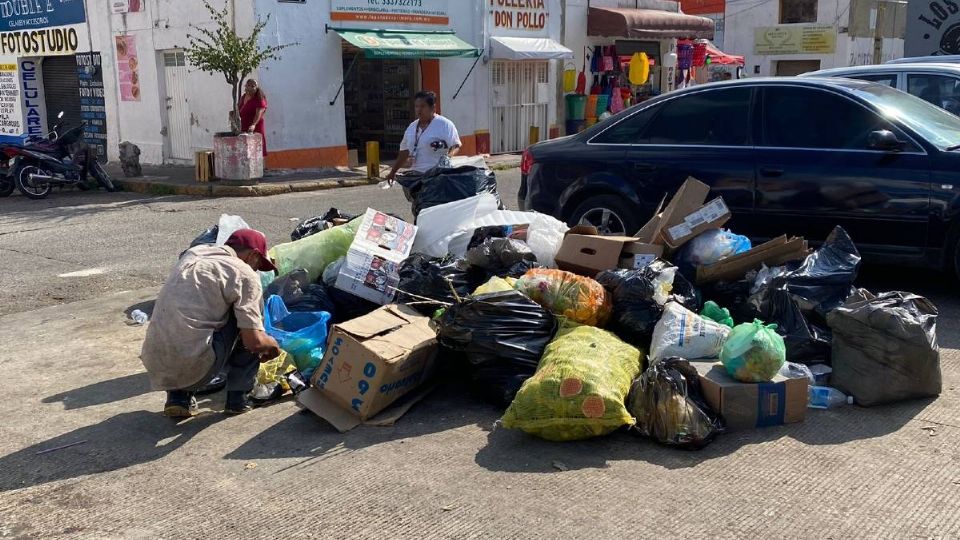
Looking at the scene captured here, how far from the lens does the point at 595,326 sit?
502cm

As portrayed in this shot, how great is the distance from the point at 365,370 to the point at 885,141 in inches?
156

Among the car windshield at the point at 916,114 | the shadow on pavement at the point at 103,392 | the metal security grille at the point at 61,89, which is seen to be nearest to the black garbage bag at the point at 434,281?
the shadow on pavement at the point at 103,392

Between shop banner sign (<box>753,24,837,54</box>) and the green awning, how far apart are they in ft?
59.9

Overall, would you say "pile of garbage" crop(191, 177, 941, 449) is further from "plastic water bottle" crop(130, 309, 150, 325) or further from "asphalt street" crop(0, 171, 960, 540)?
"plastic water bottle" crop(130, 309, 150, 325)

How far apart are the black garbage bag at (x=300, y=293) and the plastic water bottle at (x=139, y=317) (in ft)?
4.29

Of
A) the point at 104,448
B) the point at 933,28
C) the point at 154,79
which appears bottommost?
the point at 104,448

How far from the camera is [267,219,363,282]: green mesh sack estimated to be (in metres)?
6.31

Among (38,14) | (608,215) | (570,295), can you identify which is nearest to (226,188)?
(608,215)

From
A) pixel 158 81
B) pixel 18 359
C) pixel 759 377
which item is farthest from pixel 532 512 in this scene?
pixel 158 81

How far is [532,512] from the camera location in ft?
11.8

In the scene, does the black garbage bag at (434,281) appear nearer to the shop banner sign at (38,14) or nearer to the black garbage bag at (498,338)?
the black garbage bag at (498,338)

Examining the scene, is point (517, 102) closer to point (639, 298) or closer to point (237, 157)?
point (237, 157)

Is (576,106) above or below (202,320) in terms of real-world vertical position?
above

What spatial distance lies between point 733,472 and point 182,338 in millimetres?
2646
